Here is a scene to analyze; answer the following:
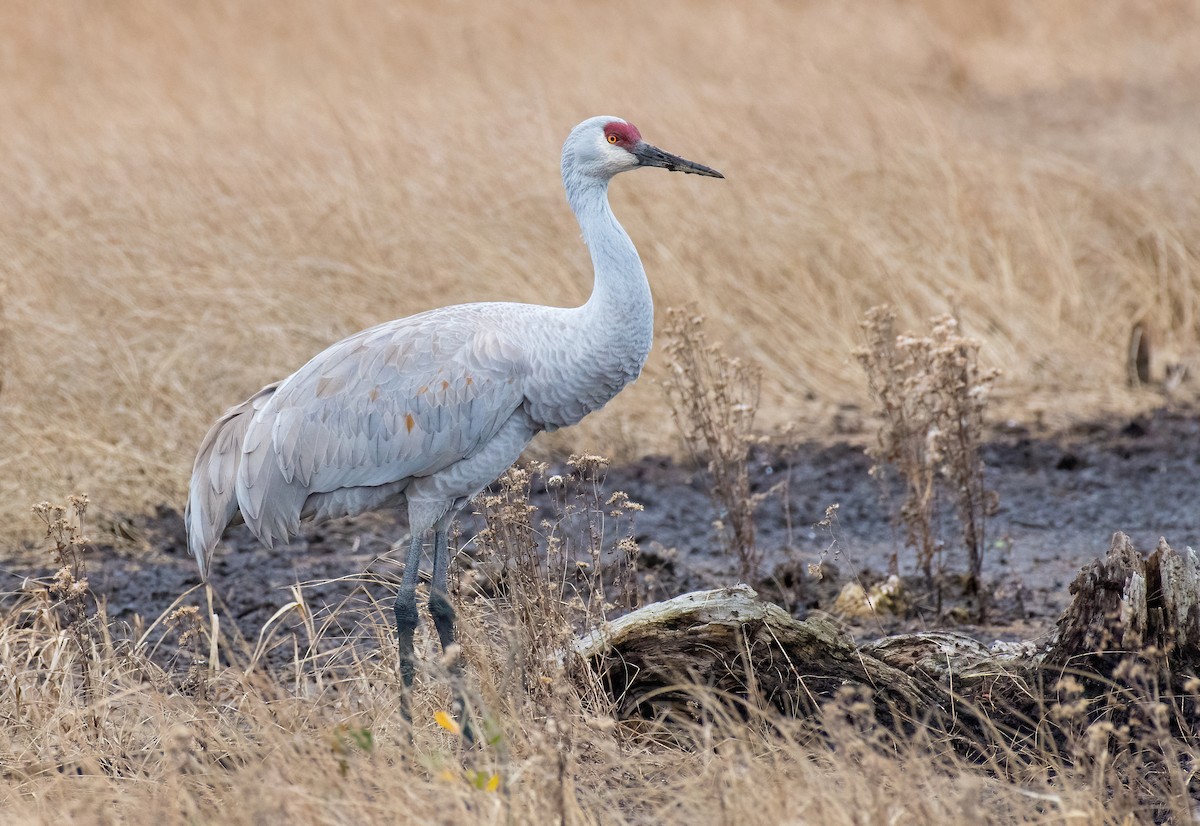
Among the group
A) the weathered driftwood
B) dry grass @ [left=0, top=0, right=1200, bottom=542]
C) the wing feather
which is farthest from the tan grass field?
the wing feather

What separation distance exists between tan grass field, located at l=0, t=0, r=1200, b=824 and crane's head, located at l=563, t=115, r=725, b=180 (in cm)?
135

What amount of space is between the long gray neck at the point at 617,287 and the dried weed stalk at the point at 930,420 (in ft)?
2.90

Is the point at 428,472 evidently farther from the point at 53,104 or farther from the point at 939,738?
the point at 53,104

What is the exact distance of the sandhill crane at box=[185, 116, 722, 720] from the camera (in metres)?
3.79

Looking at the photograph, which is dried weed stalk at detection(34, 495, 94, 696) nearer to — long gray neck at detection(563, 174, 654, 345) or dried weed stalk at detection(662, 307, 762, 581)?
long gray neck at detection(563, 174, 654, 345)

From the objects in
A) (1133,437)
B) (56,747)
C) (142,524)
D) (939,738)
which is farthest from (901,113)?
(56,747)

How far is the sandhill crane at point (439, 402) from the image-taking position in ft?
12.5

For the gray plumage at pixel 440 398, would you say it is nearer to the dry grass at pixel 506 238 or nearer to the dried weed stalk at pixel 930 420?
the dried weed stalk at pixel 930 420

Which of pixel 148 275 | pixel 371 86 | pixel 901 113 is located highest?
pixel 371 86

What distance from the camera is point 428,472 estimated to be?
12.8 feet

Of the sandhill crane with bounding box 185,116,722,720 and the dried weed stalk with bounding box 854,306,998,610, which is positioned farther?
the dried weed stalk with bounding box 854,306,998,610

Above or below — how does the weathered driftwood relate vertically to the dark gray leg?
below

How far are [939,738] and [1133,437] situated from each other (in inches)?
132

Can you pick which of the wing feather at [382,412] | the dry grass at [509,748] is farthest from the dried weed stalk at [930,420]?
the wing feather at [382,412]
